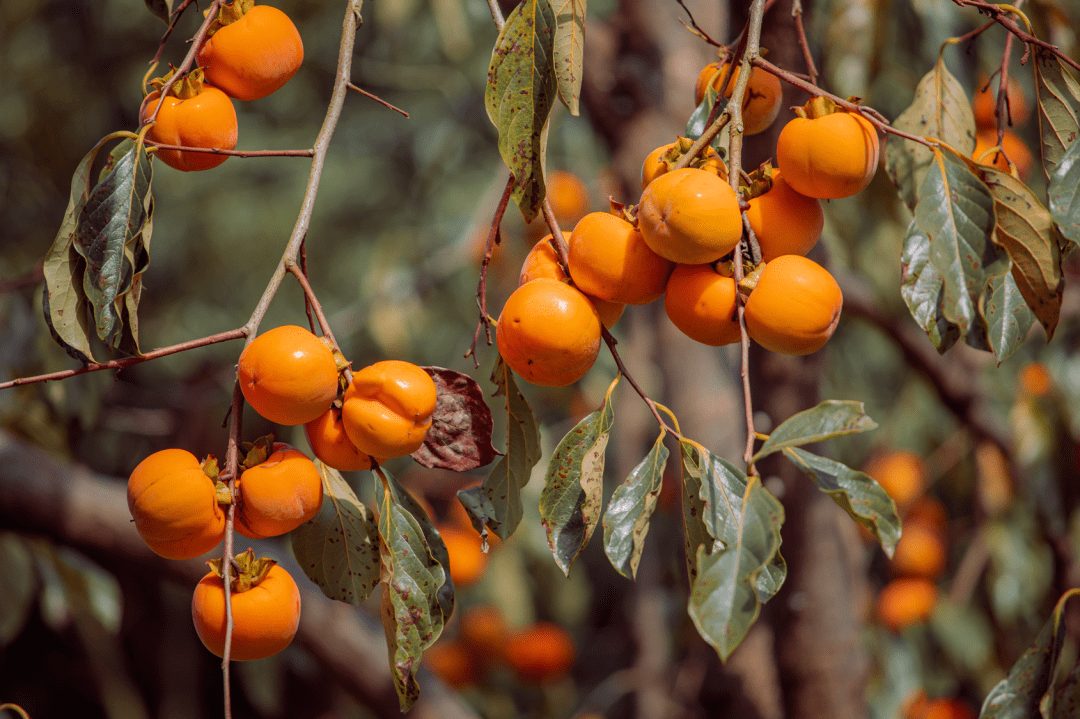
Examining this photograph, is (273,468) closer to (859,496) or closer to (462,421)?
(462,421)

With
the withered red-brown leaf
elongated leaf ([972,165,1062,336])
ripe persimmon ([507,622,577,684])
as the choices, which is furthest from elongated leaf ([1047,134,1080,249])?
ripe persimmon ([507,622,577,684])

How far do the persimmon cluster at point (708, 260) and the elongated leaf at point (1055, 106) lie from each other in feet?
0.74

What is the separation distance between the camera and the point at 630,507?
63cm

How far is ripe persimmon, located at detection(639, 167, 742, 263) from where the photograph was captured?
0.57 metres

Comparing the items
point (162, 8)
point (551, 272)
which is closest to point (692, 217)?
point (551, 272)

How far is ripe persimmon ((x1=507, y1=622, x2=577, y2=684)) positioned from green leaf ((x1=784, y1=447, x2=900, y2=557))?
2244 mm

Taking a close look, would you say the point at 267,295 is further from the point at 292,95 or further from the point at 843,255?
the point at 292,95

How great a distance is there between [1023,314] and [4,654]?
3795 millimetres

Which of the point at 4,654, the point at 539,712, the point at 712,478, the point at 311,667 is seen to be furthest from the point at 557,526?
the point at 4,654

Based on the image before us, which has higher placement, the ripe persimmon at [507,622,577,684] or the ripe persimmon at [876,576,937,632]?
the ripe persimmon at [876,576,937,632]

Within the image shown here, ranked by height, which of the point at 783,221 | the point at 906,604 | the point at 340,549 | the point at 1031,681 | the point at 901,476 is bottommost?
the point at 906,604

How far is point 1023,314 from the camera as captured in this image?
684mm

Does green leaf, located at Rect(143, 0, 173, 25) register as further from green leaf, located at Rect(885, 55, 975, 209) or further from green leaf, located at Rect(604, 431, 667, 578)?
green leaf, located at Rect(885, 55, 975, 209)

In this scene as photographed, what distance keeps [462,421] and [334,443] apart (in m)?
0.12
